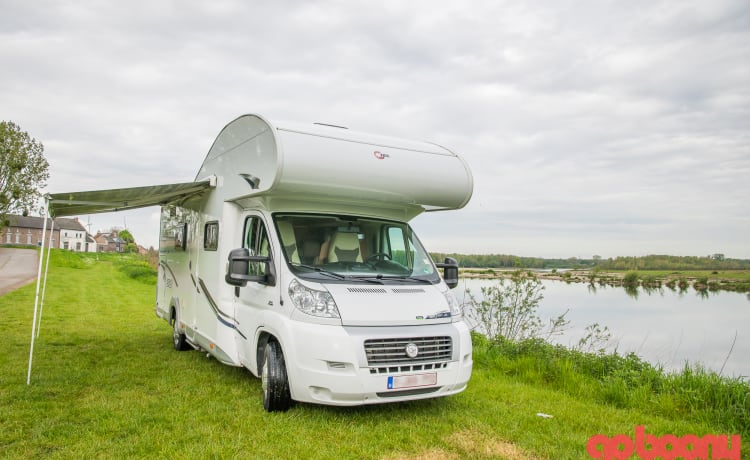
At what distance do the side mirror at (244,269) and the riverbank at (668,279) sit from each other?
9.01 m

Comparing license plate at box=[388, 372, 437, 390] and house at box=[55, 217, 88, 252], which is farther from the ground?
house at box=[55, 217, 88, 252]

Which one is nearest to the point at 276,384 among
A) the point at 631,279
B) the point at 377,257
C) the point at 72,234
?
the point at 377,257

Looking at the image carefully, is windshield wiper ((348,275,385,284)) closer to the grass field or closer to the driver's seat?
the driver's seat

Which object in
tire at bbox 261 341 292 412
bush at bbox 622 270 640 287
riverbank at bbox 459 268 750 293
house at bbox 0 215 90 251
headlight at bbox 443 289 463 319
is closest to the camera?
tire at bbox 261 341 292 412

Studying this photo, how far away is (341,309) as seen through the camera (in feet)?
16.4

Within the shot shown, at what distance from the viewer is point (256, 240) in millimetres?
6219

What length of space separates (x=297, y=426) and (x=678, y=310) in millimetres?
13991

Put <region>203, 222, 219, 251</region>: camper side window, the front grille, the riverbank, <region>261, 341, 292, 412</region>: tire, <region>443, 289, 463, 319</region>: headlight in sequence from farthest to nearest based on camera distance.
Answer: the riverbank, <region>203, 222, 219, 251</region>: camper side window, <region>443, 289, 463, 319</region>: headlight, <region>261, 341, 292, 412</region>: tire, the front grille

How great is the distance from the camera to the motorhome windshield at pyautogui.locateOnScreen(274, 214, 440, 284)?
5.61m

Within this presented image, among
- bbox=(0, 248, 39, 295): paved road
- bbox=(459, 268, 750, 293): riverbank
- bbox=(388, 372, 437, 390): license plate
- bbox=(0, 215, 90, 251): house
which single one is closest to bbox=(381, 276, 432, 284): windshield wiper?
bbox=(388, 372, 437, 390): license plate

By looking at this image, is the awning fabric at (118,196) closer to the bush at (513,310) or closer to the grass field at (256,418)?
the grass field at (256,418)

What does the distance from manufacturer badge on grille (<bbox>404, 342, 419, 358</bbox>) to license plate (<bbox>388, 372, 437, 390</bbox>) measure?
20 centimetres

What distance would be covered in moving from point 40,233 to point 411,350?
99.8m

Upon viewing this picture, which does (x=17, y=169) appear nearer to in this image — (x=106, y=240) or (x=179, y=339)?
(x=179, y=339)
